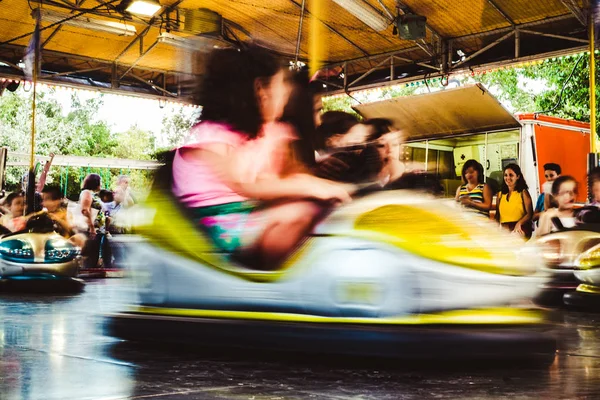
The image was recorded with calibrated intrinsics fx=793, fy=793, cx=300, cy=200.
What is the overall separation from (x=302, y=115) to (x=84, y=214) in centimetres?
643

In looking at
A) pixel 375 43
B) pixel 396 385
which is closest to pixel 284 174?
pixel 396 385

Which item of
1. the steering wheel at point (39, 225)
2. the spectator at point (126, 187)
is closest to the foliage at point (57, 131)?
the spectator at point (126, 187)

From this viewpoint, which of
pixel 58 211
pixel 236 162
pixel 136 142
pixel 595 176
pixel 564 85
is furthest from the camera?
pixel 136 142

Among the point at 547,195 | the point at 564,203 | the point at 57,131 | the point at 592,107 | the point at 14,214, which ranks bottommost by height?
the point at 14,214

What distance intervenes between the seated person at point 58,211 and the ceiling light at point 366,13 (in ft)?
14.3

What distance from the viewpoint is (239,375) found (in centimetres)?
326

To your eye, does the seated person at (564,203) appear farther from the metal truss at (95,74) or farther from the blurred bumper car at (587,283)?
the metal truss at (95,74)

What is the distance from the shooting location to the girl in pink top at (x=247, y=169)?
380 centimetres

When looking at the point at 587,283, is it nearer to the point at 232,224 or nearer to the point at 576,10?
the point at 232,224

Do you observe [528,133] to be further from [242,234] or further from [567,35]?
[242,234]

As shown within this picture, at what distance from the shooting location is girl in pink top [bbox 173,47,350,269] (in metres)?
3.80

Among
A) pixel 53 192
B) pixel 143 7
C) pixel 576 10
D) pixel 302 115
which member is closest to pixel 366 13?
pixel 576 10

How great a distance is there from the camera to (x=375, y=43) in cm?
1224

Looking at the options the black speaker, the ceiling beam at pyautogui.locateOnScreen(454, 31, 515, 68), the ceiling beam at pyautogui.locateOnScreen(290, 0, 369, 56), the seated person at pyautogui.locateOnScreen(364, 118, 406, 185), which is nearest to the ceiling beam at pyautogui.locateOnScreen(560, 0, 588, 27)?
the ceiling beam at pyautogui.locateOnScreen(454, 31, 515, 68)
